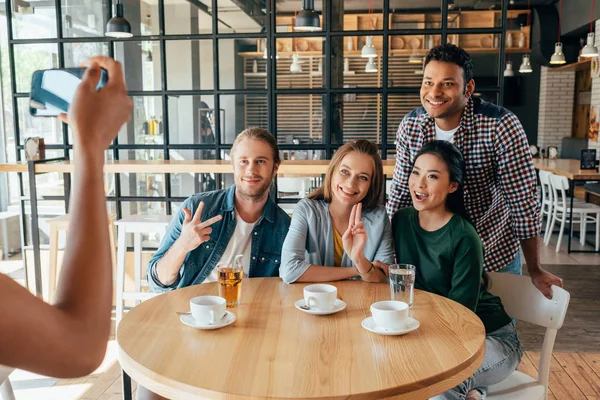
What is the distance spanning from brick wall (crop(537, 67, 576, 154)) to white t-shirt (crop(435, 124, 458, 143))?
903cm

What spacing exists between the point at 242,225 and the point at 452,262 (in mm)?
789

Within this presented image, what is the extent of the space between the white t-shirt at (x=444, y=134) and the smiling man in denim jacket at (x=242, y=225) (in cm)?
69

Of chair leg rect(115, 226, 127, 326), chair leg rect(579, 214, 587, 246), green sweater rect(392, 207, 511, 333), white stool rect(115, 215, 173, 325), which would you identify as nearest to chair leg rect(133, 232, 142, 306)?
white stool rect(115, 215, 173, 325)

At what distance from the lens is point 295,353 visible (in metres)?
1.29

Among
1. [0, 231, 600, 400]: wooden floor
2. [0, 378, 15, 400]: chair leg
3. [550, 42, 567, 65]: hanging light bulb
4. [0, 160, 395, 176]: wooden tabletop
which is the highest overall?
[550, 42, 567, 65]: hanging light bulb

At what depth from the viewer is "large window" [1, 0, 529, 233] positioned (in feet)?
14.0

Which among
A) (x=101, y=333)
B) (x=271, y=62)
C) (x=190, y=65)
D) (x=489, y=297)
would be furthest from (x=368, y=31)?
(x=101, y=333)

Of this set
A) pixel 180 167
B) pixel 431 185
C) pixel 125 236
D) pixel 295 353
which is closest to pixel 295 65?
Result: pixel 180 167

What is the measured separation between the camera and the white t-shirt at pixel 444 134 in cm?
226

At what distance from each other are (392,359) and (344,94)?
3287 millimetres

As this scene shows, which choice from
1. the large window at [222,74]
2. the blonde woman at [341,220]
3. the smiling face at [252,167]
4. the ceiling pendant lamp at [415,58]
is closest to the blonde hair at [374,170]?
the blonde woman at [341,220]

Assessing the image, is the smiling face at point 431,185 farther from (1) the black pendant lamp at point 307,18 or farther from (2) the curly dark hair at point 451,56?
(1) the black pendant lamp at point 307,18

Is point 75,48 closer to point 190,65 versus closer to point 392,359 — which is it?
point 190,65

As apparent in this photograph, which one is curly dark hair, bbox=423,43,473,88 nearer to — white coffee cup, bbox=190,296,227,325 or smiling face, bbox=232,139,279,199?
smiling face, bbox=232,139,279,199
